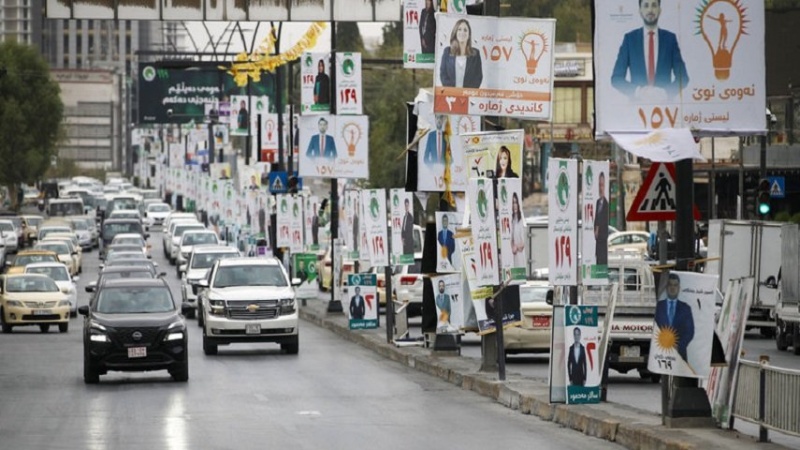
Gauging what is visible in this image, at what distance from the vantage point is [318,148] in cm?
4841

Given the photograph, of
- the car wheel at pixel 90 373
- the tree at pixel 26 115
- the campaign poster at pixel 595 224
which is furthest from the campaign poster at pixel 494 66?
the tree at pixel 26 115

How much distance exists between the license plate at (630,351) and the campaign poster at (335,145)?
1959 centimetres

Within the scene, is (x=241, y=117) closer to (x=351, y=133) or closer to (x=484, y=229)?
(x=351, y=133)

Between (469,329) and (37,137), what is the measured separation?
3929 inches

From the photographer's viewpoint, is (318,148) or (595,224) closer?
(595,224)

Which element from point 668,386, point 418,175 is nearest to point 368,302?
point 418,175

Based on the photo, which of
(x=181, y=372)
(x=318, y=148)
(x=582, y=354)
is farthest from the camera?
(x=318, y=148)

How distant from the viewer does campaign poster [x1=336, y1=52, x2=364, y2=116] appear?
46406mm

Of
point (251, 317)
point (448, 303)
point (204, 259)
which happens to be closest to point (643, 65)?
point (448, 303)

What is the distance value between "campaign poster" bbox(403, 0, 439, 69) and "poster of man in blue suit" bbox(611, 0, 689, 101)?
14.6m

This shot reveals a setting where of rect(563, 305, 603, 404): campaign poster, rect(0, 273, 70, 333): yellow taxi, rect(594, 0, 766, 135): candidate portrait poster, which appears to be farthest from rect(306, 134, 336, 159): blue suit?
rect(594, 0, 766, 135): candidate portrait poster

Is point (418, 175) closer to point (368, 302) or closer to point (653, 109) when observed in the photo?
point (368, 302)

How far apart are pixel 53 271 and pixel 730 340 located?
3895 cm

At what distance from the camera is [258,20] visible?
42.8 meters
